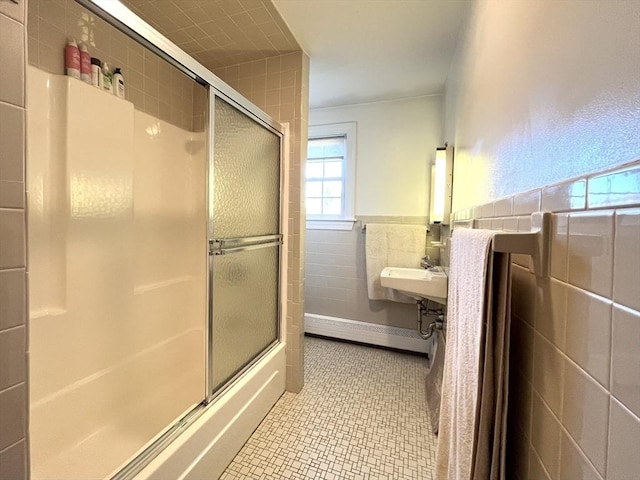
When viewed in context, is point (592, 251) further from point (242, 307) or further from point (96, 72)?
point (96, 72)

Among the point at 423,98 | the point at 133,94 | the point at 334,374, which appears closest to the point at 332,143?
the point at 423,98

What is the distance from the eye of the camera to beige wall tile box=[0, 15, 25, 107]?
0.51m

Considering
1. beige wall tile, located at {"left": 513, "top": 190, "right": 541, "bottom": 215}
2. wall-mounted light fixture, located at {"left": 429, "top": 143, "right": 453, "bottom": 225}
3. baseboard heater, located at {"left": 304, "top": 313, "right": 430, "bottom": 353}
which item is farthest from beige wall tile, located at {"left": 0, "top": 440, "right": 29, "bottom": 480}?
baseboard heater, located at {"left": 304, "top": 313, "right": 430, "bottom": 353}

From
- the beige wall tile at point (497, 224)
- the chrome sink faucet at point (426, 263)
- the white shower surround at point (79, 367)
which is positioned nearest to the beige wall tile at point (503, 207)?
the beige wall tile at point (497, 224)

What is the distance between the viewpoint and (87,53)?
57.9 inches

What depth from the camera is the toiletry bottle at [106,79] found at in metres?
1.53

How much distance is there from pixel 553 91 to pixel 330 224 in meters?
2.30

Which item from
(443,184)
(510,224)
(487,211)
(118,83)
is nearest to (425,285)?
(443,184)

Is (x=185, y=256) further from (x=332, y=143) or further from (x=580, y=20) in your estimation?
(x=580, y=20)

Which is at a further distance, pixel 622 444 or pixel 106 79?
pixel 106 79

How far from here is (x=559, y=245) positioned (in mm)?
542

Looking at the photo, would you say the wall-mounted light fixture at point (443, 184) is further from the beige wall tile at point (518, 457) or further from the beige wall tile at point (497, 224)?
the beige wall tile at point (518, 457)

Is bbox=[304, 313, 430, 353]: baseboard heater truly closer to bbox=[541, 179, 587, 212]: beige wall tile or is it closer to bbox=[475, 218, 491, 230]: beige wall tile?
bbox=[475, 218, 491, 230]: beige wall tile

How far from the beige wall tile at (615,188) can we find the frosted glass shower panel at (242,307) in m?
1.38
